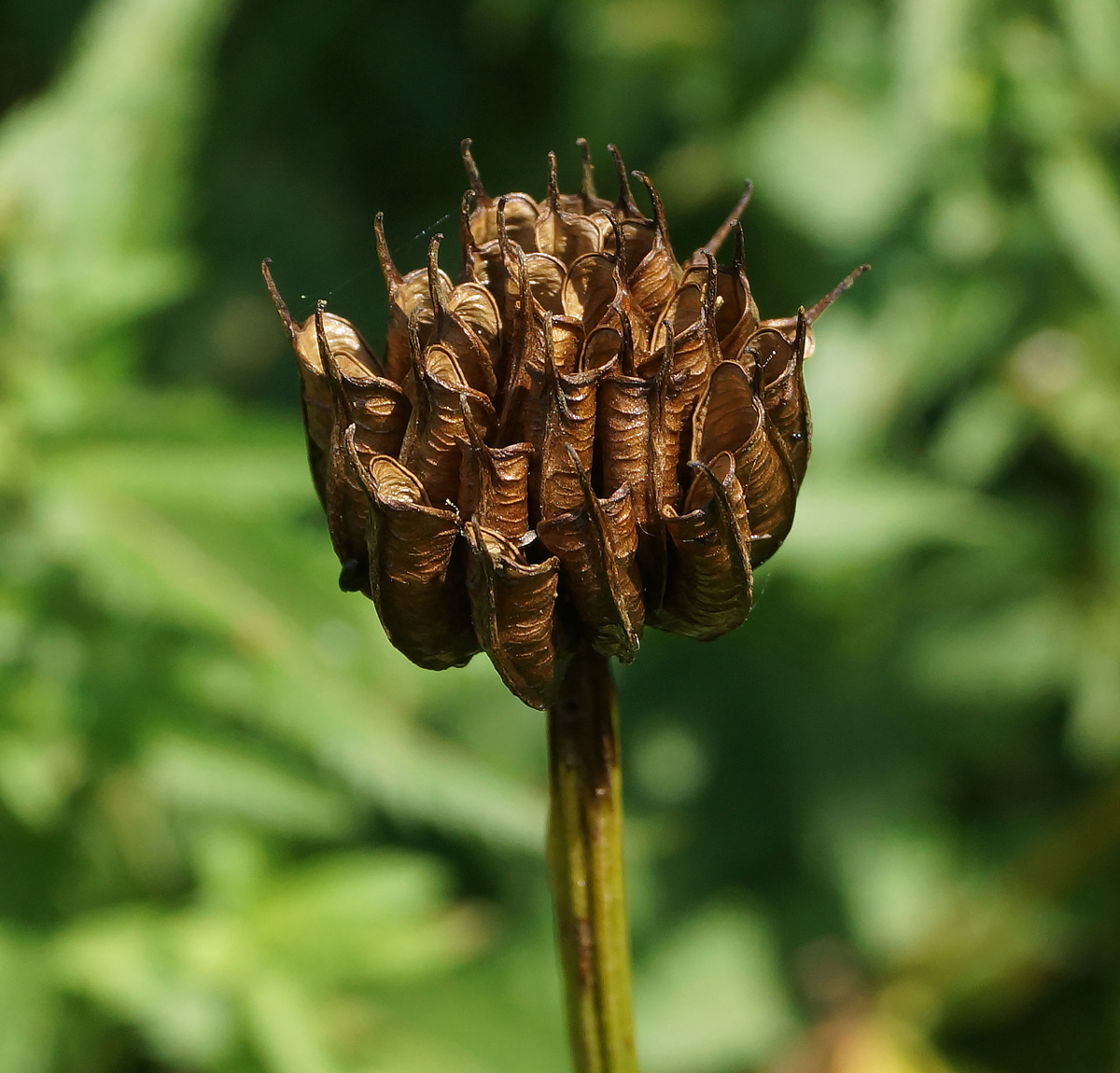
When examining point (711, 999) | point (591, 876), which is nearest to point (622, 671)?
point (711, 999)

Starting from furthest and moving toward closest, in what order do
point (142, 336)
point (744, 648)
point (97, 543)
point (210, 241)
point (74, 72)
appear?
point (210, 241) < point (744, 648) < point (142, 336) < point (74, 72) < point (97, 543)

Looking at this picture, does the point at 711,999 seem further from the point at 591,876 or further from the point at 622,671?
the point at 591,876

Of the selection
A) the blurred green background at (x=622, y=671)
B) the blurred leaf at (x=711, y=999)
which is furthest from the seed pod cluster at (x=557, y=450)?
the blurred leaf at (x=711, y=999)

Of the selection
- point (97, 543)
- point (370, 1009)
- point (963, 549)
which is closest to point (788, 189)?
point (963, 549)

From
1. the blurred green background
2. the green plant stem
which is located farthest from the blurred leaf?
the green plant stem

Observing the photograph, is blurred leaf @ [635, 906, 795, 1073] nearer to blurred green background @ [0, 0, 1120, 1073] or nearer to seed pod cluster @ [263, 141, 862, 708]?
blurred green background @ [0, 0, 1120, 1073]

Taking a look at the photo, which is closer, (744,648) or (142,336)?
(142,336)

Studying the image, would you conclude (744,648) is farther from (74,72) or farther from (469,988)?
(74,72)
